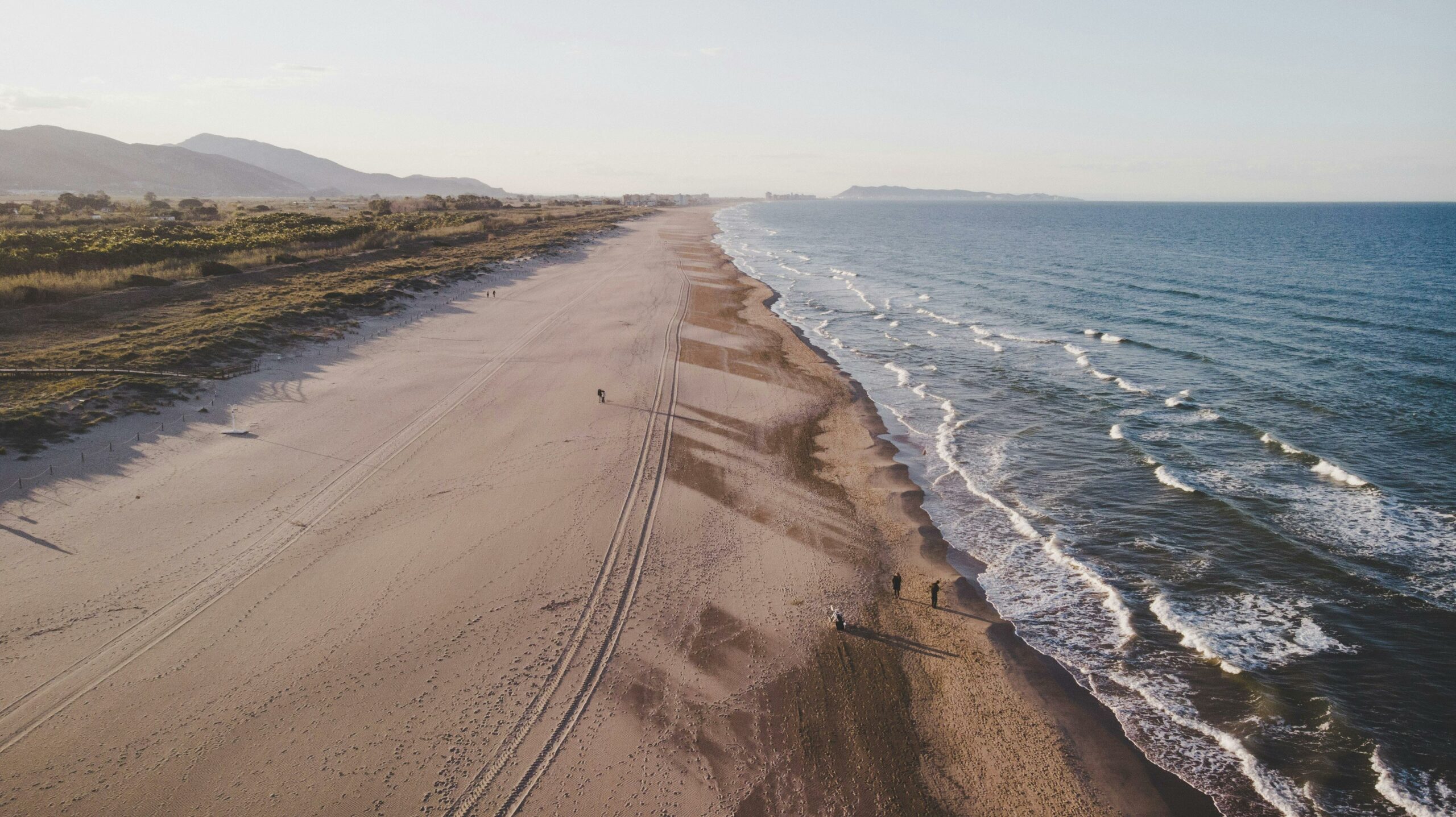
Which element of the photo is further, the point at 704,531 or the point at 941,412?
the point at 941,412

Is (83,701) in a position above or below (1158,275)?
below

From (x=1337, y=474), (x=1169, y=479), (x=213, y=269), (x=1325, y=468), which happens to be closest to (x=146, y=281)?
(x=213, y=269)

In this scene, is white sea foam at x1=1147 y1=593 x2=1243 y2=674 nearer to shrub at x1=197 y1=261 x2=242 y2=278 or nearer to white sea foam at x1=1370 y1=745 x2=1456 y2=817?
white sea foam at x1=1370 y1=745 x2=1456 y2=817

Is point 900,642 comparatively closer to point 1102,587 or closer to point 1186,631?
point 1102,587

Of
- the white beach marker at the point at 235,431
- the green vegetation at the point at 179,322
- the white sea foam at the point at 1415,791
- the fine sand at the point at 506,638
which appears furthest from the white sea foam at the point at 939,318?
the white beach marker at the point at 235,431

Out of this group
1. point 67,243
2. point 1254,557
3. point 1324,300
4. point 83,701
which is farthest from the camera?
point 1324,300

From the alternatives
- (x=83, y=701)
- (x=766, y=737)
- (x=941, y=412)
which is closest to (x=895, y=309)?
(x=941, y=412)

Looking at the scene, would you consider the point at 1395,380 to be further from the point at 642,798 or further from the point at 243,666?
the point at 243,666

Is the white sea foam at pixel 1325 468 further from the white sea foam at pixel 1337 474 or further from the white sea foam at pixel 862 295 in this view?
the white sea foam at pixel 862 295
